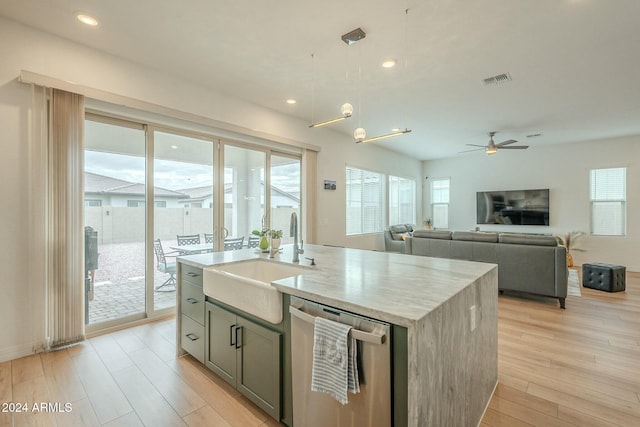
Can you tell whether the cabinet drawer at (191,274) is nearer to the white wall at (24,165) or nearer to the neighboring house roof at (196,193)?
the white wall at (24,165)

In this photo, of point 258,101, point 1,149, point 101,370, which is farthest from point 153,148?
point 101,370

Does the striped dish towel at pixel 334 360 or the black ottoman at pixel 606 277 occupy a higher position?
the striped dish towel at pixel 334 360

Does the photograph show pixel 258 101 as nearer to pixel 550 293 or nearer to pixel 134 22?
pixel 134 22

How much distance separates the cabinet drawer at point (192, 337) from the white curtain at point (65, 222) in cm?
121

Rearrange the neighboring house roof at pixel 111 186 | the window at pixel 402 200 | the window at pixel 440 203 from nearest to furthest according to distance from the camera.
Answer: the neighboring house roof at pixel 111 186, the window at pixel 402 200, the window at pixel 440 203

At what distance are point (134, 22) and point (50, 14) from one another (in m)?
0.66

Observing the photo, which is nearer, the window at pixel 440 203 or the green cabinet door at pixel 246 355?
the green cabinet door at pixel 246 355

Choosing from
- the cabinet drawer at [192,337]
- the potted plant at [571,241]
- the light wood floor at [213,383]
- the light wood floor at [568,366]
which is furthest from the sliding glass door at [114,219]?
the potted plant at [571,241]

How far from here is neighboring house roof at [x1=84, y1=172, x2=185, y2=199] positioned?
3.09 m

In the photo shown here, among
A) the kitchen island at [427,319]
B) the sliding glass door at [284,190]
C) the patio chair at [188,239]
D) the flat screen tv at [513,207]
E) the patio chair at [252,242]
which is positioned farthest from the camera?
Answer: the flat screen tv at [513,207]

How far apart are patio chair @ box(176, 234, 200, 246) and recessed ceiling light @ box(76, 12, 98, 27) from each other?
2.36 metres

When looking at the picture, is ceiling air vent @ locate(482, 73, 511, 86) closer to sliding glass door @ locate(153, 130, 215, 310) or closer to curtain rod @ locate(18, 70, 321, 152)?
curtain rod @ locate(18, 70, 321, 152)

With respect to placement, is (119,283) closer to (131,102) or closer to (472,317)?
(131,102)

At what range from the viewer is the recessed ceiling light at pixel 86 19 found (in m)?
2.47
